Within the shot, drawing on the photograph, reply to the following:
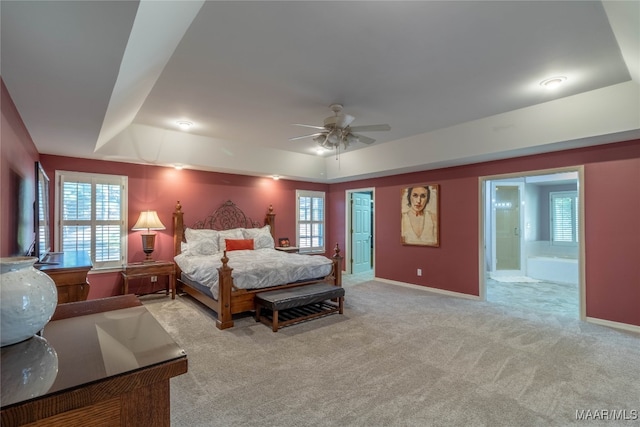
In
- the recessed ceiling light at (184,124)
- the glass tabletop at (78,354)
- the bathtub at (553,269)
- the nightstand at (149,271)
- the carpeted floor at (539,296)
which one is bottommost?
the carpeted floor at (539,296)

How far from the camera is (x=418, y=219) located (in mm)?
5914

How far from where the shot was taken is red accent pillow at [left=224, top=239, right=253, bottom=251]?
18.4 feet

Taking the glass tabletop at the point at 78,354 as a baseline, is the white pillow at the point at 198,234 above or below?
above

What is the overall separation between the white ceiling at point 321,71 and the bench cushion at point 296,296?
2.39 meters

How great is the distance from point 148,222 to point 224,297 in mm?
2200

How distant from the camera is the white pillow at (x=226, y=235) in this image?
5613 millimetres

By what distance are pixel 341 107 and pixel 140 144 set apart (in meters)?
3.17

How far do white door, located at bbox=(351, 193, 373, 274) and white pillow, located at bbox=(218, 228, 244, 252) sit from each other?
281cm

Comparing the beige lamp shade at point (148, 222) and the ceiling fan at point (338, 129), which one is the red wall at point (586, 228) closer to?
the ceiling fan at point (338, 129)

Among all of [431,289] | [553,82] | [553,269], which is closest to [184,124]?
[553,82]

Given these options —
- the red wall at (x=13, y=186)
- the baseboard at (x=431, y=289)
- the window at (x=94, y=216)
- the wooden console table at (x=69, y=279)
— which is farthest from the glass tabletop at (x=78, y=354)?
the baseboard at (x=431, y=289)

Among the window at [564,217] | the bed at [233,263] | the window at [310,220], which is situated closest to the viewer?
the bed at [233,263]

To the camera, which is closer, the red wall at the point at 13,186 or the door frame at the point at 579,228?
the red wall at the point at 13,186

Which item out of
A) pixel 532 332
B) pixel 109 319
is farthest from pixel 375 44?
pixel 532 332
